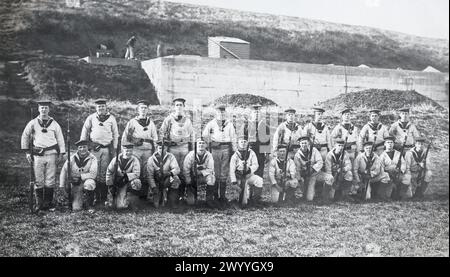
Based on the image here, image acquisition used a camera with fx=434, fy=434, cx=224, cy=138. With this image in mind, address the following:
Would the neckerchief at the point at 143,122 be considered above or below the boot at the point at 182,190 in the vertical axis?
above

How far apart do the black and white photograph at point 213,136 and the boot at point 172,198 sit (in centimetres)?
1

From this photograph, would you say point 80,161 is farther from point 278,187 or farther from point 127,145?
point 278,187

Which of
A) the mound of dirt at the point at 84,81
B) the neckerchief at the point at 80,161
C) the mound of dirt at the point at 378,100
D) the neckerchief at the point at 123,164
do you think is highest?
the mound of dirt at the point at 84,81

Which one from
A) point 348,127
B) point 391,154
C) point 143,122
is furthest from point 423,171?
point 143,122

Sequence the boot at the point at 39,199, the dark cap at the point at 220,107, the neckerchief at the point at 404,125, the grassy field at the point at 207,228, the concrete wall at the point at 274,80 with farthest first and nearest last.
Answer: the neckerchief at the point at 404,125, the concrete wall at the point at 274,80, the dark cap at the point at 220,107, the boot at the point at 39,199, the grassy field at the point at 207,228

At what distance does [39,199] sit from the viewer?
3.84m

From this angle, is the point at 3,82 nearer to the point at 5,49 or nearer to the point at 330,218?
the point at 5,49

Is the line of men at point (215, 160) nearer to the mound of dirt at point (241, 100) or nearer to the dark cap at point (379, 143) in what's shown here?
the dark cap at point (379, 143)

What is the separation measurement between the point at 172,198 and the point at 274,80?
83.3 inches

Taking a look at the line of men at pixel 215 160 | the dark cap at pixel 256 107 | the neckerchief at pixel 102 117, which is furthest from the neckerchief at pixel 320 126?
the neckerchief at pixel 102 117

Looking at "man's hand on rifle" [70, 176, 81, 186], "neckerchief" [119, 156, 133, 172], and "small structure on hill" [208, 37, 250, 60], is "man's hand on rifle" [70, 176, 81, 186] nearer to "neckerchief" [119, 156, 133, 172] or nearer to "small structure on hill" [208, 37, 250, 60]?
"neckerchief" [119, 156, 133, 172]

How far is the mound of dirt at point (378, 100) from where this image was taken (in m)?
5.49

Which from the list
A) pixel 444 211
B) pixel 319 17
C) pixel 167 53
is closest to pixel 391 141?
pixel 444 211

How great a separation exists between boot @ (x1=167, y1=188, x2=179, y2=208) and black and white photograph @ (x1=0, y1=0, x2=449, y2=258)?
1 centimetres
